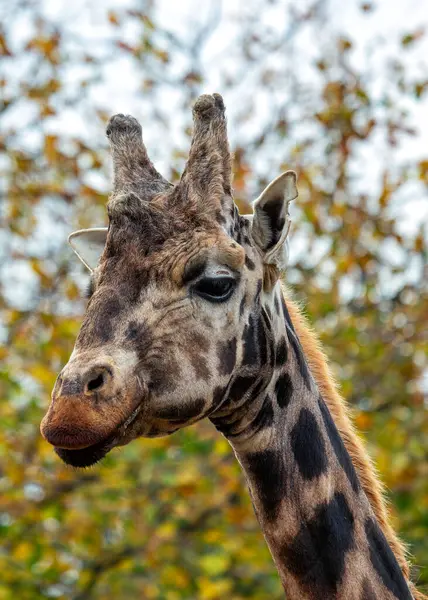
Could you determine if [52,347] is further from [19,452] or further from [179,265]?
[179,265]

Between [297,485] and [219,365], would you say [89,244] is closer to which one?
[219,365]

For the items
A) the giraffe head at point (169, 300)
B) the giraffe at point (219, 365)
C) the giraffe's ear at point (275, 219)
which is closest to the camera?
the giraffe head at point (169, 300)

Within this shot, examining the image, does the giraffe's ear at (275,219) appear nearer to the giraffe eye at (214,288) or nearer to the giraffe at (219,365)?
the giraffe at (219,365)

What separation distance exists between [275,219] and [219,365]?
91cm

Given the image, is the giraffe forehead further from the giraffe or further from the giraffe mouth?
the giraffe mouth

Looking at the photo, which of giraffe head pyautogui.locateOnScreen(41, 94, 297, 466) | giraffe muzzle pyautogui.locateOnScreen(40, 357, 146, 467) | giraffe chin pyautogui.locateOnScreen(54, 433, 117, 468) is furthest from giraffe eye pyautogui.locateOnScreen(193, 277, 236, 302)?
giraffe chin pyautogui.locateOnScreen(54, 433, 117, 468)

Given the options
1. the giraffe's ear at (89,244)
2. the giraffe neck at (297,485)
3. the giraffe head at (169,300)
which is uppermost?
the giraffe's ear at (89,244)

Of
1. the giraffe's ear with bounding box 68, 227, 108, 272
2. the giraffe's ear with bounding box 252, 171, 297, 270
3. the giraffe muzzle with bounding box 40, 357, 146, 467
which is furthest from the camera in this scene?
the giraffe's ear with bounding box 68, 227, 108, 272

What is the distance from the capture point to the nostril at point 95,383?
13.2 ft

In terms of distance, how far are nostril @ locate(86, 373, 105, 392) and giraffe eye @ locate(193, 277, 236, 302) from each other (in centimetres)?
72

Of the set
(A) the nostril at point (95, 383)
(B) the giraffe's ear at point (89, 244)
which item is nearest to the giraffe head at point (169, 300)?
(A) the nostril at point (95, 383)

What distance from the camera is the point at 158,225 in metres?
4.61

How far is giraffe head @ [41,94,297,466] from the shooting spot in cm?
410

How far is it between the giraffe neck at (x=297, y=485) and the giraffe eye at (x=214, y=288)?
238mm
